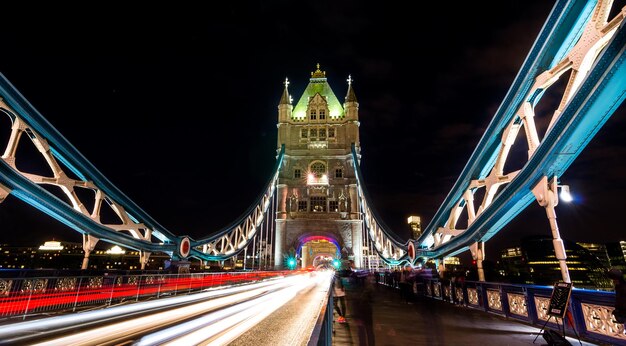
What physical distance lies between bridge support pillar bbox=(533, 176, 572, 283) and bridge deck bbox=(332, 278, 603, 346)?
1617 millimetres

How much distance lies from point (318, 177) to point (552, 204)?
134 ft

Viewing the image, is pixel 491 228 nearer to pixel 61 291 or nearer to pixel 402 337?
pixel 402 337

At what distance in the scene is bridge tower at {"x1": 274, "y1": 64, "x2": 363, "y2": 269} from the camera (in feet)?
143

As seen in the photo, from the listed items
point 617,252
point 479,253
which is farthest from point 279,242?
point 617,252

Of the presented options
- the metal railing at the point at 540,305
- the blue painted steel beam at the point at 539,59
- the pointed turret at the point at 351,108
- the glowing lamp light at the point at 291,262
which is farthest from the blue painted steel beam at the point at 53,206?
the pointed turret at the point at 351,108

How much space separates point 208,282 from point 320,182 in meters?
32.6

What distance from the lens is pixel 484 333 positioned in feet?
23.3

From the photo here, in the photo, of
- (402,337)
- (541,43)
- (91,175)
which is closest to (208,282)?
(91,175)

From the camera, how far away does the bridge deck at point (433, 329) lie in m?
6.31

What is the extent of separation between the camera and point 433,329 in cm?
749

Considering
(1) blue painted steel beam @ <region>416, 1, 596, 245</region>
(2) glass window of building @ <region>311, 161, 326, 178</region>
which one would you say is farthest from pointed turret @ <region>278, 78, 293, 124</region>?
(1) blue painted steel beam @ <region>416, 1, 596, 245</region>

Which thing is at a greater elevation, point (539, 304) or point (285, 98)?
point (285, 98)

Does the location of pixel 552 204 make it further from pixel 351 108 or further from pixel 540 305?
pixel 351 108

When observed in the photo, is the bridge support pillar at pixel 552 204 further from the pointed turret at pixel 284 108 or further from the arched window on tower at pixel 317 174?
the pointed turret at pixel 284 108
